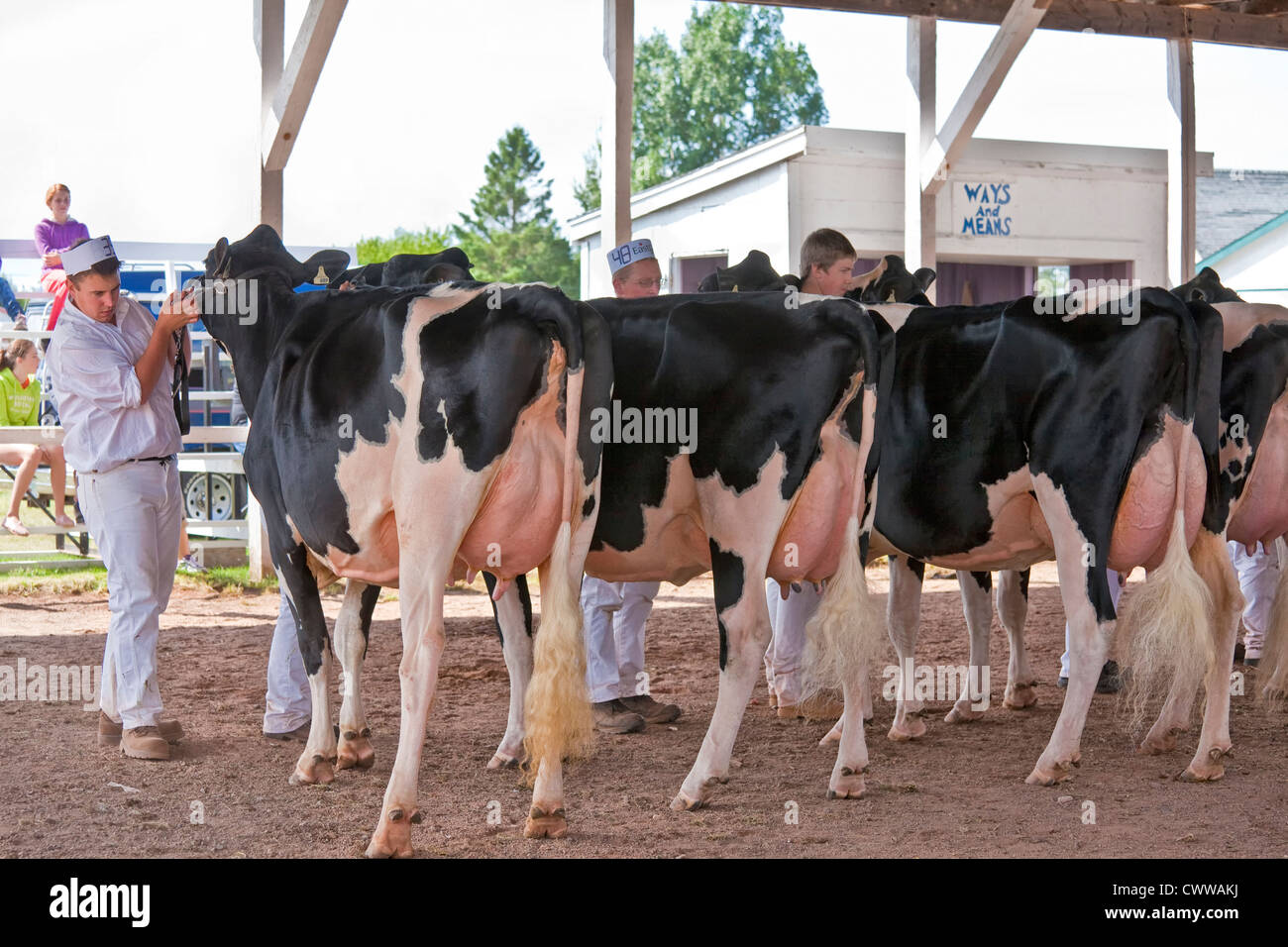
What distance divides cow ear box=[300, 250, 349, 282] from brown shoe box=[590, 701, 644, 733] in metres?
2.44

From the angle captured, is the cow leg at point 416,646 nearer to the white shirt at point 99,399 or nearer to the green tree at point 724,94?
the white shirt at point 99,399

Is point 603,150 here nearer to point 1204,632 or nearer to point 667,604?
point 667,604

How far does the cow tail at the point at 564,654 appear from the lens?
14.7ft

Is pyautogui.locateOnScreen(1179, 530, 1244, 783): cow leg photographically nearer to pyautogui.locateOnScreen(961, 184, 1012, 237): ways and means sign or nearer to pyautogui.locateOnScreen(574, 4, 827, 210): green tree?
pyautogui.locateOnScreen(961, 184, 1012, 237): ways and means sign

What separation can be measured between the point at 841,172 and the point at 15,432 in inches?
426

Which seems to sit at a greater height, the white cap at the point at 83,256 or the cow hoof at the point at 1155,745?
the white cap at the point at 83,256

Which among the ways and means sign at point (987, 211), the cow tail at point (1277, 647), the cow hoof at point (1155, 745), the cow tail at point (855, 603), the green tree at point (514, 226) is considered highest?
the green tree at point (514, 226)

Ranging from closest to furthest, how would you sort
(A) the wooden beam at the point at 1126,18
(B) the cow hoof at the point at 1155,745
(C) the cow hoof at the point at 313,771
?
1. (C) the cow hoof at the point at 313,771
2. (B) the cow hoof at the point at 1155,745
3. (A) the wooden beam at the point at 1126,18

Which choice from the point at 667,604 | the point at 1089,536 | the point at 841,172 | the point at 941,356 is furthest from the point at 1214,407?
the point at 841,172

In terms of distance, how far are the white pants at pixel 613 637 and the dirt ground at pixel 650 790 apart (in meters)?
0.36

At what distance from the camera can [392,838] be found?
14.4ft

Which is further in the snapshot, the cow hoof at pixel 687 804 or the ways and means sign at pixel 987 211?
the ways and means sign at pixel 987 211

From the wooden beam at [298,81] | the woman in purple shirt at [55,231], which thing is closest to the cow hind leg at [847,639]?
the wooden beam at [298,81]

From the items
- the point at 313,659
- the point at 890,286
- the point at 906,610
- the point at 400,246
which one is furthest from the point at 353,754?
the point at 400,246
